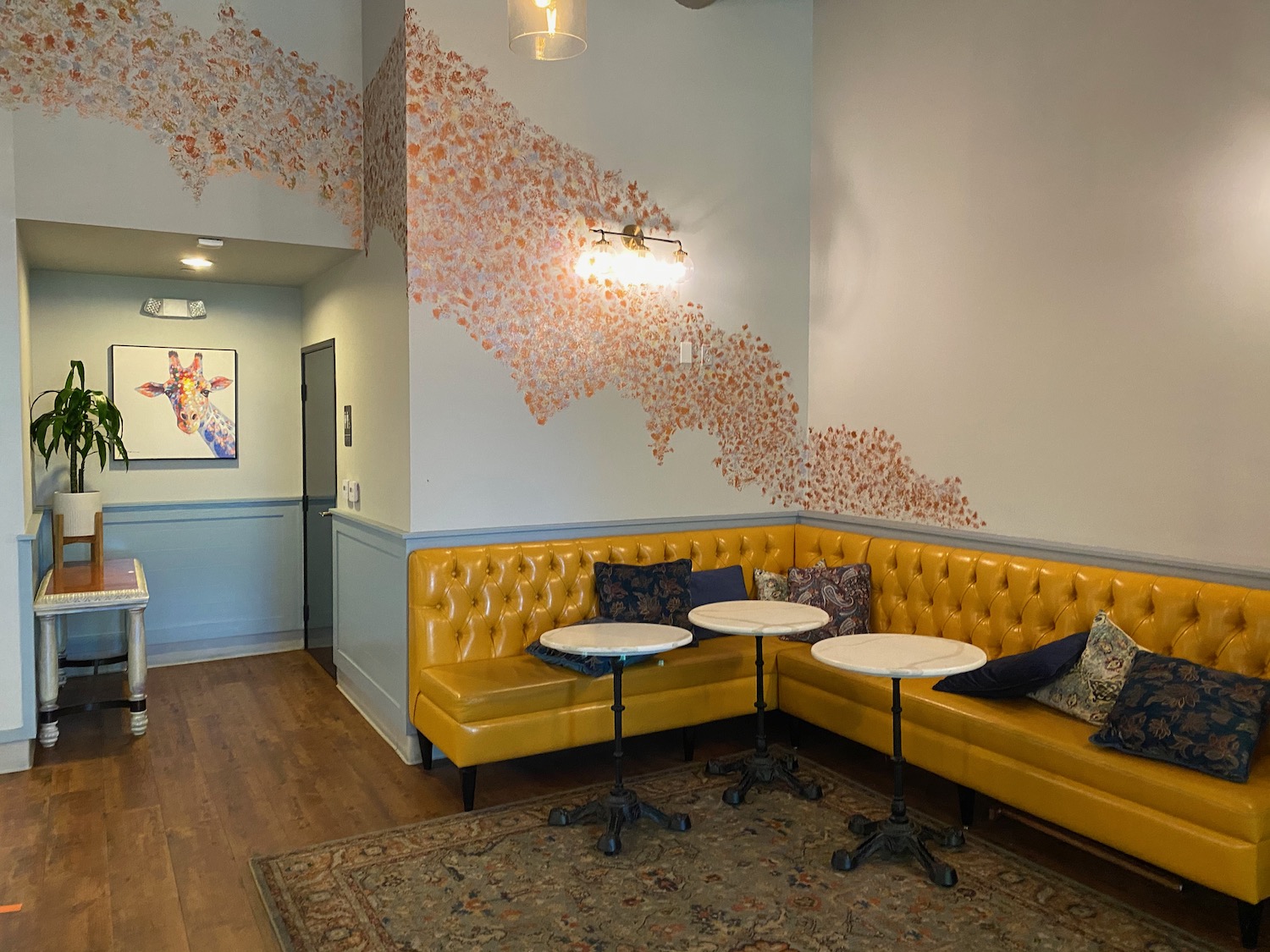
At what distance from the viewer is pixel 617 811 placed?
3.22 m

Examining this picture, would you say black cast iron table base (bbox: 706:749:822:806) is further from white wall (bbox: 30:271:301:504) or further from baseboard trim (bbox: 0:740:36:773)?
white wall (bbox: 30:271:301:504)

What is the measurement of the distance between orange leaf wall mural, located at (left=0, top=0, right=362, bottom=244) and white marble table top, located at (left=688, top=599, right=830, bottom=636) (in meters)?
2.63

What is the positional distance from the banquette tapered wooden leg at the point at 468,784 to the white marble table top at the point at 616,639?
0.59 meters

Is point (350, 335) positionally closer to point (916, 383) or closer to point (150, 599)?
point (150, 599)

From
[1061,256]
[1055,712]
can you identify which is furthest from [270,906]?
[1061,256]

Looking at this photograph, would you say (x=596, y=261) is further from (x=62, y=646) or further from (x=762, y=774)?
(x=62, y=646)

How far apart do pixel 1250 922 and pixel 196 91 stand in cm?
504

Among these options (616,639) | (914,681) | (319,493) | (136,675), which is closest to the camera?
(616,639)

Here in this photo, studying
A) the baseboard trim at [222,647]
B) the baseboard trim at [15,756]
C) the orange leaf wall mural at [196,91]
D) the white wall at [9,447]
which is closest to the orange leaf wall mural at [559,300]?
the orange leaf wall mural at [196,91]

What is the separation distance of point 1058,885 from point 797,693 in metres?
1.37

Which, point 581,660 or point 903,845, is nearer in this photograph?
point 903,845

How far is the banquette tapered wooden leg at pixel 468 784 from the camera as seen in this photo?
11.3 ft

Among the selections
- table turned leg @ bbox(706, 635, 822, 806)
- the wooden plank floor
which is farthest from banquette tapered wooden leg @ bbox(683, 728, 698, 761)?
table turned leg @ bbox(706, 635, 822, 806)

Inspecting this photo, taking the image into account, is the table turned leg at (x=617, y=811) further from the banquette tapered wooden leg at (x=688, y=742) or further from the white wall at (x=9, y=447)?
the white wall at (x=9, y=447)
